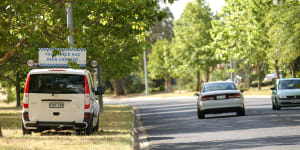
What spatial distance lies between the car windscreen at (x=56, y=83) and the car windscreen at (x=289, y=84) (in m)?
12.8

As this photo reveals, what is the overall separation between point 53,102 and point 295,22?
29725 millimetres

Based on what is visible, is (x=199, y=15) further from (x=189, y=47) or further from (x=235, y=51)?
(x=235, y=51)

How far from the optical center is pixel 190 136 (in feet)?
52.4

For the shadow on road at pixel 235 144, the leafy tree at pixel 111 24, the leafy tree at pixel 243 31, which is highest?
the leafy tree at pixel 243 31

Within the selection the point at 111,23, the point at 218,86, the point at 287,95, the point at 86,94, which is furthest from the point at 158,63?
the point at 86,94

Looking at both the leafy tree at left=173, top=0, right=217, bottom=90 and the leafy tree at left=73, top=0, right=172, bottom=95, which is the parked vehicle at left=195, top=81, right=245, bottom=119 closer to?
the leafy tree at left=73, top=0, right=172, bottom=95

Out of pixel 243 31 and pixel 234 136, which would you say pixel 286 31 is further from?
pixel 234 136

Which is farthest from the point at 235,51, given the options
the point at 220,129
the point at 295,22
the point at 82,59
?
the point at 220,129

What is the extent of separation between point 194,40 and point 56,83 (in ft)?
174

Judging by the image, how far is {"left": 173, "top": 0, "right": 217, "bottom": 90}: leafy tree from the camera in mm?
68000

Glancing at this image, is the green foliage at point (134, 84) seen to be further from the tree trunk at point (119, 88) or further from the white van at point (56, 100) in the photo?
the white van at point (56, 100)

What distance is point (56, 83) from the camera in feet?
52.6

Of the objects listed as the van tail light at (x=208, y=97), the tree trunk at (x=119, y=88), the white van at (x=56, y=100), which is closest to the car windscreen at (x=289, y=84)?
the van tail light at (x=208, y=97)

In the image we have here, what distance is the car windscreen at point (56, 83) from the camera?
52.2ft
